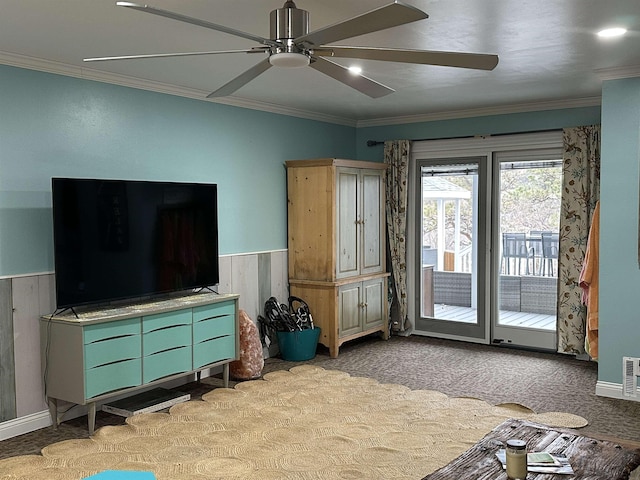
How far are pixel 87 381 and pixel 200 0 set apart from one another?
8.05 ft

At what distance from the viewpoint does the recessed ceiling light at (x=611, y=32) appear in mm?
3604

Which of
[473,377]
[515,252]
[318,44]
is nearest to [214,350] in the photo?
[473,377]

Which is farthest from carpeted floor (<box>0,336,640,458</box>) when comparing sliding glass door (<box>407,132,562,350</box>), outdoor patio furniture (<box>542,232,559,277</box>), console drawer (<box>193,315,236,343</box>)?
outdoor patio furniture (<box>542,232,559,277</box>)

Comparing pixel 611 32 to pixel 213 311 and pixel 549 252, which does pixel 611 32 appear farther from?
pixel 213 311

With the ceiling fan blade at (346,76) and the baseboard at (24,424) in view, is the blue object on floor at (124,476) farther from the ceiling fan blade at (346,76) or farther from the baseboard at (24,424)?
the ceiling fan blade at (346,76)

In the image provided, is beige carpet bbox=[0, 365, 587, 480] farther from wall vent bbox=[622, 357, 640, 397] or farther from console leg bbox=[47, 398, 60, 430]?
wall vent bbox=[622, 357, 640, 397]

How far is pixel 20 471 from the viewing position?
355 cm

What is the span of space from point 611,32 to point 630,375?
2.56m

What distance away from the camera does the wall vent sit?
187 inches

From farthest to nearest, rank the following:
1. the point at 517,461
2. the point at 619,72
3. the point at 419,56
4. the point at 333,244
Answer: the point at 333,244 → the point at 619,72 → the point at 419,56 → the point at 517,461

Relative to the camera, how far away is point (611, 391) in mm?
4867

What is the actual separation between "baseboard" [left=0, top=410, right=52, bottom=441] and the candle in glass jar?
3.22 m

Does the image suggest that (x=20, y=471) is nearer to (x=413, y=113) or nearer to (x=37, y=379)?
(x=37, y=379)

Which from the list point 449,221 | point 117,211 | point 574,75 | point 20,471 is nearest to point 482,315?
point 449,221
